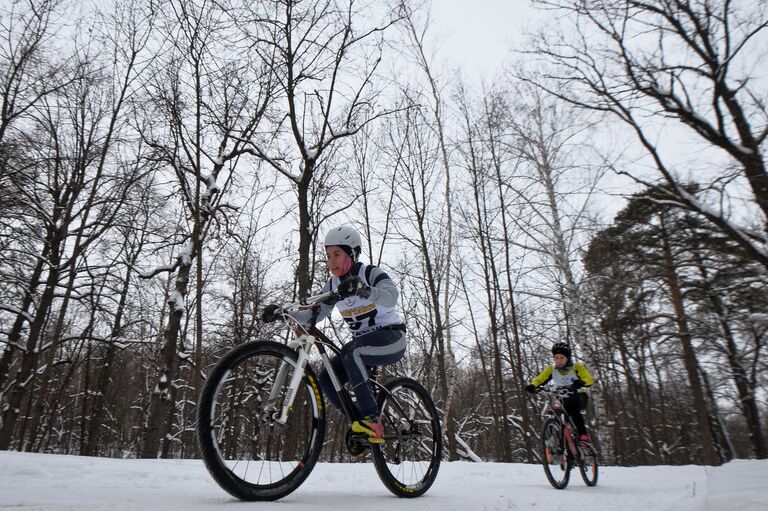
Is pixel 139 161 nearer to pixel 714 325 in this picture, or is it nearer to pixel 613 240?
pixel 613 240

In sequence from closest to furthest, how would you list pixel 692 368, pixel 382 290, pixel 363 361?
pixel 382 290, pixel 363 361, pixel 692 368

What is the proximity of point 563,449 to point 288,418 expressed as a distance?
4.87 m

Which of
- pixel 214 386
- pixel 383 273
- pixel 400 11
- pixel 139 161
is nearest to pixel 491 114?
pixel 400 11

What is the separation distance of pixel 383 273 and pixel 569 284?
12504mm

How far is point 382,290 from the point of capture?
3.28 meters

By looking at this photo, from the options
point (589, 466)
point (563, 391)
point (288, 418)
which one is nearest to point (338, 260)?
point (288, 418)

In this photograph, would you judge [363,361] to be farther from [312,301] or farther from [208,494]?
[208,494]

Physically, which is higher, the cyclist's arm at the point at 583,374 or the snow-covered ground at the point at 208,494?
the cyclist's arm at the point at 583,374

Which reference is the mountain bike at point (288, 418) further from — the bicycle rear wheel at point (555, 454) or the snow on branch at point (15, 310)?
the snow on branch at point (15, 310)

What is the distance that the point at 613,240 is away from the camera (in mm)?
15656

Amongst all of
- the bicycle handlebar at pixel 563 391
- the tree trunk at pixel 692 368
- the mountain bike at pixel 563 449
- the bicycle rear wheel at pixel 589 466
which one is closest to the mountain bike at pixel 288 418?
the mountain bike at pixel 563 449

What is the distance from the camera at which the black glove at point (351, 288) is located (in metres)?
2.92

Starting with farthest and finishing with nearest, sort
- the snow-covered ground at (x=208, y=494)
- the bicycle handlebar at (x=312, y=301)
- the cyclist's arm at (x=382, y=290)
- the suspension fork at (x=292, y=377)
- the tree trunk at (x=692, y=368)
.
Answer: the tree trunk at (x=692, y=368) → the cyclist's arm at (x=382, y=290) → the bicycle handlebar at (x=312, y=301) → the suspension fork at (x=292, y=377) → the snow-covered ground at (x=208, y=494)

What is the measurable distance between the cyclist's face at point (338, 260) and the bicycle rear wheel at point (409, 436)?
1.12 meters
